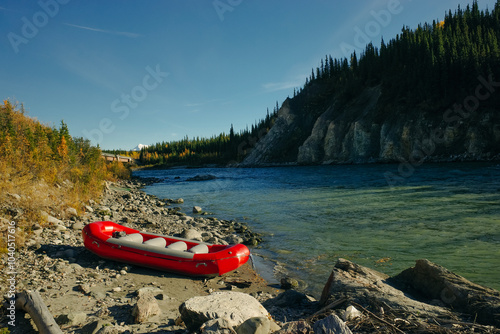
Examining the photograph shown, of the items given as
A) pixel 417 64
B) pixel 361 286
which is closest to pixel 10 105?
pixel 361 286

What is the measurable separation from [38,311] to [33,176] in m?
8.74

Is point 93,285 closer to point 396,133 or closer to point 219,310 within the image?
point 219,310

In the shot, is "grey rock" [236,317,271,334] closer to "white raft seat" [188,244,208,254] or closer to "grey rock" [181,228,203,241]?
"white raft seat" [188,244,208,254]

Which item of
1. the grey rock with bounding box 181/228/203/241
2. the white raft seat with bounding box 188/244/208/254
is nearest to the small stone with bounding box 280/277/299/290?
the white raft seat with bounding box 188/244/208/254

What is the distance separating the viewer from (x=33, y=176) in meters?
10.5

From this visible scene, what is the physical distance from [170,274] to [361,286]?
4784 millimetres

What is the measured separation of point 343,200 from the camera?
18.1 meters

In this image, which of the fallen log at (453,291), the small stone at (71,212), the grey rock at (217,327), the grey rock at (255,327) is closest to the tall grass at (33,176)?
the small stone at (71,212)

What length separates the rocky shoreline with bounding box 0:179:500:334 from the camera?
3320 millimetres

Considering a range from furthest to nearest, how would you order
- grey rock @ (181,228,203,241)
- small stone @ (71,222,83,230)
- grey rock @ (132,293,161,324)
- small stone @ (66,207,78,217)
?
small stone @ (66,207,78,217)
grey rock @ (181,228,203,241)
small stone @ (71,222,83,230)
grey rock @ (132,293,161,324)

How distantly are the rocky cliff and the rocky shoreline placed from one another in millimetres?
47836

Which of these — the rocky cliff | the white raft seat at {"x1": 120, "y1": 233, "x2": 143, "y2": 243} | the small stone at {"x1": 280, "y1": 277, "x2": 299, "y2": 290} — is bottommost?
the small stone at {"x1": 280, "y1": 277, "x2": 299, "y2": 290}

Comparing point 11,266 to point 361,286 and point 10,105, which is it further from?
point 10,105

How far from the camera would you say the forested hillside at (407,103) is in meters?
45.4
